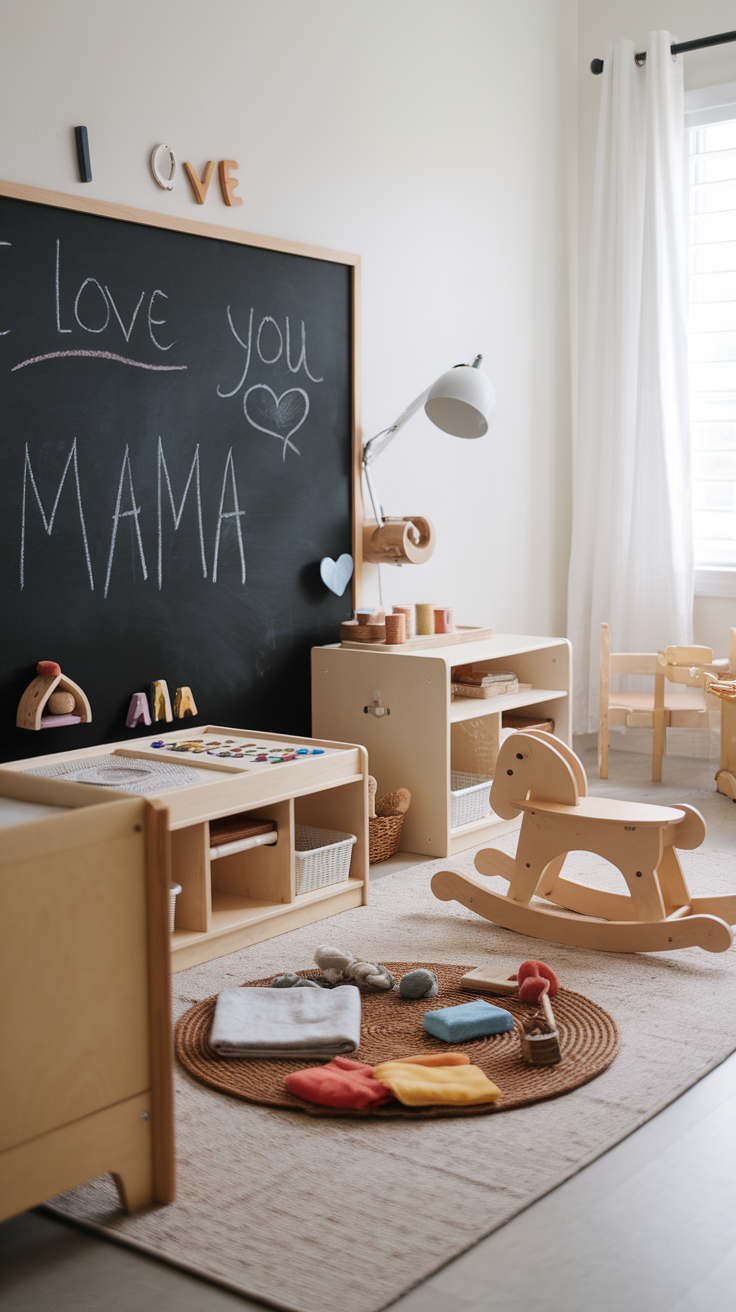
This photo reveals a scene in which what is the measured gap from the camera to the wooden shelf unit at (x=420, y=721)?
3.10 m

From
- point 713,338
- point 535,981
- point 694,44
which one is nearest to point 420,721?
point 535,981

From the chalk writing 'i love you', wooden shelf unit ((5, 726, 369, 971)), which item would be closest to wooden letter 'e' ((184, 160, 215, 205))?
the chalk writing 'i love you'

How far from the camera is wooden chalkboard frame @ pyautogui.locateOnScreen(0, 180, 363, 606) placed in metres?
2.54

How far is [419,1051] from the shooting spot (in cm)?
195

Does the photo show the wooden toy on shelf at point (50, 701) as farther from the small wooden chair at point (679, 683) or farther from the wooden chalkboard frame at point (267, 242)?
the small wooden chair at point (679, 683)

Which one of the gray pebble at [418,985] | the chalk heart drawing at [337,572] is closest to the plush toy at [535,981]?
the gray pebble at [418,985]

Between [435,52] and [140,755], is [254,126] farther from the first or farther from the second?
[140,755]

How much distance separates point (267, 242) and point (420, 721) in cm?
134

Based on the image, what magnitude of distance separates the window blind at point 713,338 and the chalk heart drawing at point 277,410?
1.81 metres

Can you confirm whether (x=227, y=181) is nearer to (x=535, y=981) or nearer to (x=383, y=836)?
(x=383, y=836)

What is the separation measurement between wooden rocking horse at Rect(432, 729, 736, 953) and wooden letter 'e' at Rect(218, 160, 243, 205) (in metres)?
1.58

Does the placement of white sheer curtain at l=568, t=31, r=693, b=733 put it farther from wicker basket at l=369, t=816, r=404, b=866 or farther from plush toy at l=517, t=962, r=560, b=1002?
plush toy at l=517, t=962, r=560, b=1002

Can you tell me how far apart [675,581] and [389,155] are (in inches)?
71.8

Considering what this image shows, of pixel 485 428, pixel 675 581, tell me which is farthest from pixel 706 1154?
pixel 675 581
